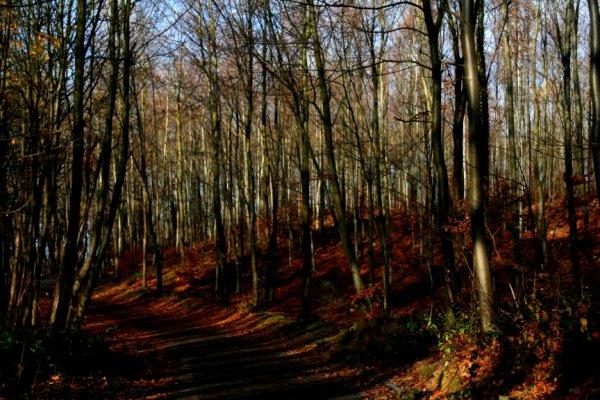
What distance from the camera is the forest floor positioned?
6234 mm

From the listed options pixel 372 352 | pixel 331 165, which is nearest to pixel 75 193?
pixel 372 352

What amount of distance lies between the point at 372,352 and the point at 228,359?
3083 millimetres

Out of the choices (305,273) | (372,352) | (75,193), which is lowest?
(372,352)

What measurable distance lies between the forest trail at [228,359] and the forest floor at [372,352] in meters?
0.03

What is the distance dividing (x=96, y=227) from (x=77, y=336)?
245 centimetres

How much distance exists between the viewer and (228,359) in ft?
36.0

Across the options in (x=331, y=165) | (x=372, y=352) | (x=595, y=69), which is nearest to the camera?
(x=595, y=69)

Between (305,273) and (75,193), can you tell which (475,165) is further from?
(305,273)

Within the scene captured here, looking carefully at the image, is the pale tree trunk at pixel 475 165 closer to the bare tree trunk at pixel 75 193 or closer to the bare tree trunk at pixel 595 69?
the bare tree trunk at pixel 595 69

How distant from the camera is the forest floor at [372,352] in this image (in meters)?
6.23

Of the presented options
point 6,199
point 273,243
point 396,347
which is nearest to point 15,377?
point 6,199

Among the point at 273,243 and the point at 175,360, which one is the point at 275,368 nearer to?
the point at 175,360

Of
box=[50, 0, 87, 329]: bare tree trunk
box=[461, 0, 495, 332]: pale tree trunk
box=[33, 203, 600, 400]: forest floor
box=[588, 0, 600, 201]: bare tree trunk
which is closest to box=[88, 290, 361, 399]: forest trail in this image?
box=[33, 203, 600, 400]: forest floor

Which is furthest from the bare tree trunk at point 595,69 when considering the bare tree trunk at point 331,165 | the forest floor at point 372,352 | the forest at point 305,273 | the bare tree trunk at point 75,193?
the bare tree trunk at point 75,193
